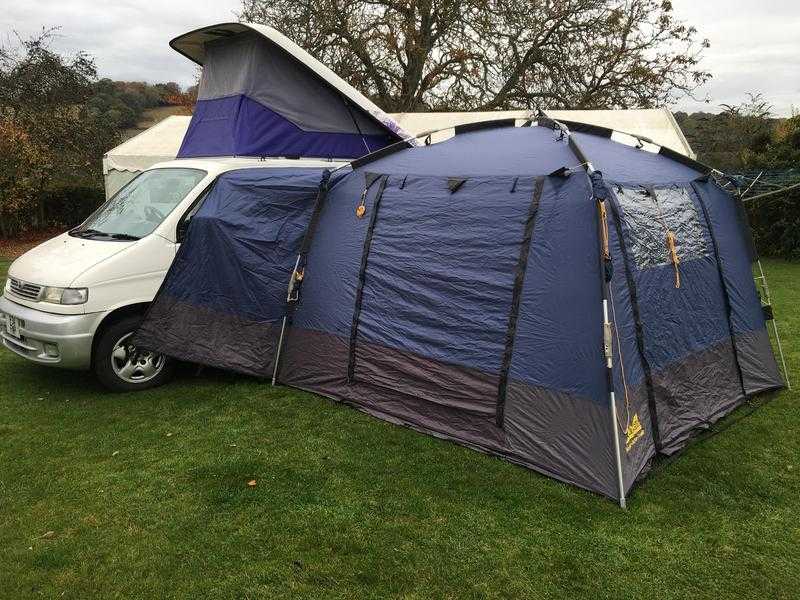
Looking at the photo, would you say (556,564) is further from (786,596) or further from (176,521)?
(176,521)

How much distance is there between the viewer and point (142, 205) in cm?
564

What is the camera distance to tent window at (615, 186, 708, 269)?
13.4 ft

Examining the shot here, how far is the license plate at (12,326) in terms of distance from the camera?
5094 mm

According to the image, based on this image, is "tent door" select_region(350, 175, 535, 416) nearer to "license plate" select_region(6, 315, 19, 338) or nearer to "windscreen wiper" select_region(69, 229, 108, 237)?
"windscreen wiper" select_region(69, 229, 108, 237)

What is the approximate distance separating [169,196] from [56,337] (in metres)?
1.60

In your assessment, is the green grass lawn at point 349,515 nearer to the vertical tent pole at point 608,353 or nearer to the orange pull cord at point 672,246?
the vertical tent pole at point 608,353

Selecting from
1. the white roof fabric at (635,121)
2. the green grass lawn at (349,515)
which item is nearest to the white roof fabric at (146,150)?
the white roof fabric at (635,121)

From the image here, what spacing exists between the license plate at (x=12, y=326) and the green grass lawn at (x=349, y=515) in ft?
2.45

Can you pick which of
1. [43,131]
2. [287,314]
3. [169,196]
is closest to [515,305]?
[287,314]

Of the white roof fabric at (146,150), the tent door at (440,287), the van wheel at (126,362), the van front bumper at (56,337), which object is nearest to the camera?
the tent door at (440,287)

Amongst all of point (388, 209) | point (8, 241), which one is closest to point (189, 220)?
point (388, 209)

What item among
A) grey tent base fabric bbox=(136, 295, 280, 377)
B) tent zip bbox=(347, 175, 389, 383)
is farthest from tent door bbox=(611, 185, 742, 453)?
grey tent base fabric bbox=(136, 295, 280, 377)

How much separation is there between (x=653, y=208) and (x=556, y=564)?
2629mm

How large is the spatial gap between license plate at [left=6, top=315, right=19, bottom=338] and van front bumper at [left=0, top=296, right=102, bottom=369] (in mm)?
45
